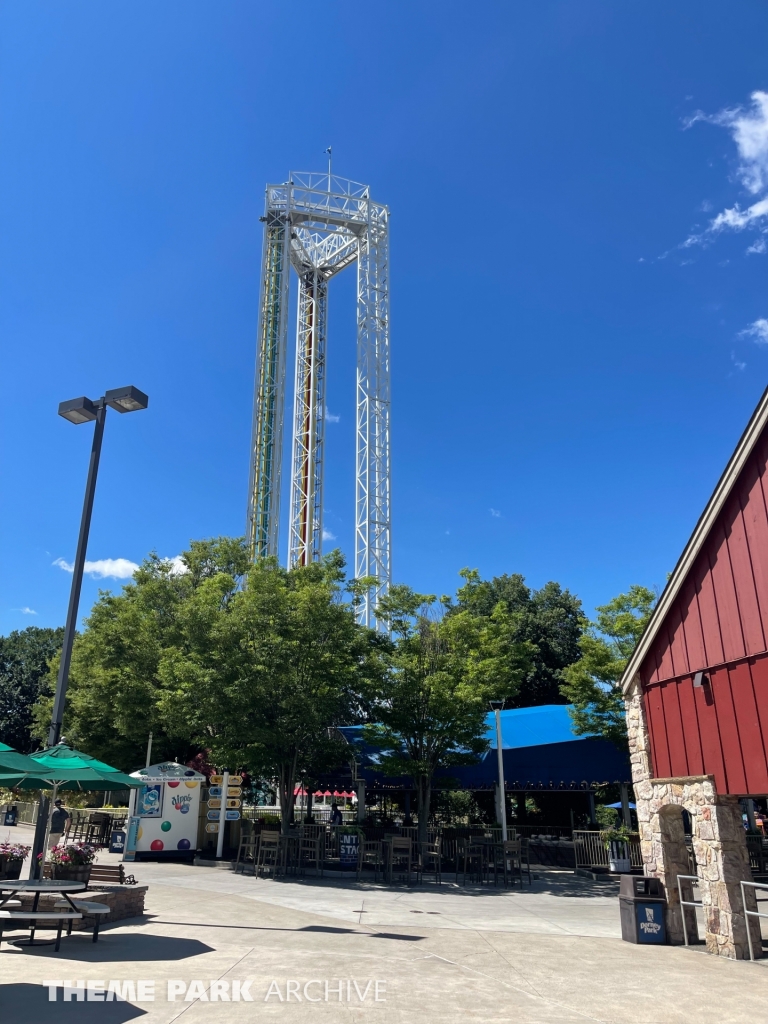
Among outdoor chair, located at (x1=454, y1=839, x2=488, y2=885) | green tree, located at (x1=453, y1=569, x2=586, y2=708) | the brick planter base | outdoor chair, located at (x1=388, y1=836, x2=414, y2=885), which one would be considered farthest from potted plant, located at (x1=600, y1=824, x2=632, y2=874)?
green tree, located at (x1=453, y1=569, x2=586, y2=708)

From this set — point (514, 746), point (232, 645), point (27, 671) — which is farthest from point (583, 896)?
point (27, 671)

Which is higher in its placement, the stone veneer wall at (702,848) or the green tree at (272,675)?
the green tree at (272,675)

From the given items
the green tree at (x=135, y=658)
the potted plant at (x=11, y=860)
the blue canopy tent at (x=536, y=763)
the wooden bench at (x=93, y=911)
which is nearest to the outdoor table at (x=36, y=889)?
the wooden bench at (x=93, y=911)

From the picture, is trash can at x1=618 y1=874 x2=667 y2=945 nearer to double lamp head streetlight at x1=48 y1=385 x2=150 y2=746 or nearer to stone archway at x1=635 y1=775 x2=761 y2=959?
stone archway at x1=635 y1=775 x2=761 y2=959

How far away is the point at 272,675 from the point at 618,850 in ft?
36.3

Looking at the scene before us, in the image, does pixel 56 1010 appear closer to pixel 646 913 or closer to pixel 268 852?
pixel 646 913

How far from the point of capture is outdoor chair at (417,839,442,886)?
19.1 meters

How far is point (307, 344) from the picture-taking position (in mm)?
54844

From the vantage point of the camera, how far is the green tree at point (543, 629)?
45969 millimetres

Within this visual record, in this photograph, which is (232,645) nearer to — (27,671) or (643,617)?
(643,617)

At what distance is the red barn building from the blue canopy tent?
11.3 m

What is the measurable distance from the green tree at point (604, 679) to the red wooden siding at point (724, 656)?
34.8 ft

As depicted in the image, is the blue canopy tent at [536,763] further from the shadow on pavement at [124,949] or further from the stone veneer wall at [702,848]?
the shadow on pavement at [124,949]

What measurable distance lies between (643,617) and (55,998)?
2129 cm
